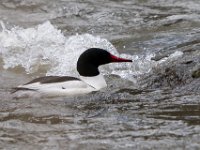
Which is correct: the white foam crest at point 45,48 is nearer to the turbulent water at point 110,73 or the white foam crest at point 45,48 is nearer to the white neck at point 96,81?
the turbulent water at point 110,73

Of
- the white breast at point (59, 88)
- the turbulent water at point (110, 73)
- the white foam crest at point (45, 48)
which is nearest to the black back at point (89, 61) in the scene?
the turbulent water at point (110, 73)

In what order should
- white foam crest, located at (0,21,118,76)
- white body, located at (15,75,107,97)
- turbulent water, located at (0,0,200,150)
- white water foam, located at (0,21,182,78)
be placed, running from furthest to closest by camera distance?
1. white foam crest, located at (0,21,118,76)
2. white water foam, located at (0,21,182,78)
3. white body, located at (15,75,107,97)
4. turbulent water, located at (0,0,200,150)

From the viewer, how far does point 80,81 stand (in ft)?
31.0

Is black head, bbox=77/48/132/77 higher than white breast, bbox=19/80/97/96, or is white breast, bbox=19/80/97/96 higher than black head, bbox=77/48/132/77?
black head, bbox=77/48/132/77

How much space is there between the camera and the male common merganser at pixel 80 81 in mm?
9281

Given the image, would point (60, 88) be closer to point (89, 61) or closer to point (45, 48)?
point (89, 61)

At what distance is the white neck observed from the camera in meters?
9.75

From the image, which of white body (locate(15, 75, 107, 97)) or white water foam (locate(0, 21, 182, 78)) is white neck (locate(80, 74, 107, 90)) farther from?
white water foam (locate(0, 21, 182, 78))

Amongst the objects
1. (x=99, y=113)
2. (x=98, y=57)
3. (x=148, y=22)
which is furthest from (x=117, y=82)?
(x=148, y=22)

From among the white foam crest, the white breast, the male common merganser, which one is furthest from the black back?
the white foam crest

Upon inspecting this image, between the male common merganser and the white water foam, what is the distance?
0.70 metres

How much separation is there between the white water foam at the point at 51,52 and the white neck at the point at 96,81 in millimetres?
733

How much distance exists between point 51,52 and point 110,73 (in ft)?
6.23

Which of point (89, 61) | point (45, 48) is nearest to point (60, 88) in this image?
point (89, 61)
